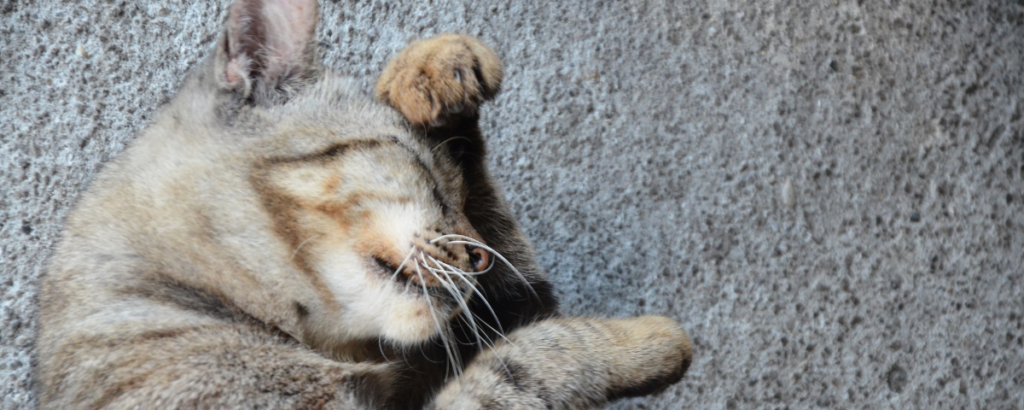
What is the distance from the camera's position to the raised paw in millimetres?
1655

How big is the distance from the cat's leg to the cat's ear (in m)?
0.70

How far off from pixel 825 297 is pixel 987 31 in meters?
0.92

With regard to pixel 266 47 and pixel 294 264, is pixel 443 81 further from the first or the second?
pixel 294 264

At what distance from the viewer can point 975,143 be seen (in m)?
2.29

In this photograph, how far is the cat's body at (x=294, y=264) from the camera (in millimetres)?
1445

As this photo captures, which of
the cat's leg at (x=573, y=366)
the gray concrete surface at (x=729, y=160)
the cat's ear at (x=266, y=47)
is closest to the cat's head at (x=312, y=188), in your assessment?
the cat's ear at (x=266, y=47)

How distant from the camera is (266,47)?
1.65m

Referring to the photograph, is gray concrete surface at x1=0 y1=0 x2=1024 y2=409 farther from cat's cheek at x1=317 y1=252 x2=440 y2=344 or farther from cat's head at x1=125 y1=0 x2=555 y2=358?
cat's cheek at x1=317 y1=252 x2=440 y2=344

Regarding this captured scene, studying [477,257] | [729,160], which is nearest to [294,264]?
[477,257]

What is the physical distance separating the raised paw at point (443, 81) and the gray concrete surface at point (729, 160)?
0.65 metres

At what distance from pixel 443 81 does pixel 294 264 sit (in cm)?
47

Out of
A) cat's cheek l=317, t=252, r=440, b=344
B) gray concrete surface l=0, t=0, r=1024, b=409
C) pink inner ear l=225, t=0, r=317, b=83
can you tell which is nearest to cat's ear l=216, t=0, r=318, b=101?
pink inner ear l=225, t=0, r=317, b=83

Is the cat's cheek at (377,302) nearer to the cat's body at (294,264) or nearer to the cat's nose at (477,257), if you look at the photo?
the cat's body at (294,264)

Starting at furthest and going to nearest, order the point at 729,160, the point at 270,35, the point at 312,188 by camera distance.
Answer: the point at 729,160 < the point at 270,35 < the point at 312,188
